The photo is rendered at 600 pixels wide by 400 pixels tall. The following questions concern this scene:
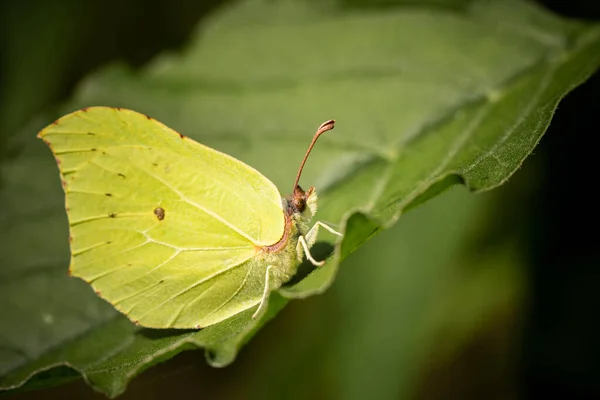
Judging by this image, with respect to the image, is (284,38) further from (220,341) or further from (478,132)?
(220,341)

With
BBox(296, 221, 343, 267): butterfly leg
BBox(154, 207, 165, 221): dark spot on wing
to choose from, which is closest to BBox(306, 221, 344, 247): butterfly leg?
BBox(296, 221, 343, 267): butterfly leg

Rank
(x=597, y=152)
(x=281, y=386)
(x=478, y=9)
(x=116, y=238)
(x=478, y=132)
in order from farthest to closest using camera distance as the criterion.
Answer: (x=281, y=386) → (x=478, y=9) → (x=597, y=152) → (x=116, y=238) → (x=478, y=132)

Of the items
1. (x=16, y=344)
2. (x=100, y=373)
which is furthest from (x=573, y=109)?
(x=16, y=344)

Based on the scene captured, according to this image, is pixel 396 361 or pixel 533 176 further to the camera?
pixel 396 361

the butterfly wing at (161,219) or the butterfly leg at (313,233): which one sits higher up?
the butterfly wing at (161,219)

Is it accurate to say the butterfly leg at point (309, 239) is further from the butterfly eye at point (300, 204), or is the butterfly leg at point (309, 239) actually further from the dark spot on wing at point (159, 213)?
the dark spot on wing at point (159, 213)

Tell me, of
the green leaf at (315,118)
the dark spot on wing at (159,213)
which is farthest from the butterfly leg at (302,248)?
the dark spot on wing at (159,213)

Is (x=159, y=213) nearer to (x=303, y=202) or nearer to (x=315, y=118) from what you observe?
(x=303, y=202)
